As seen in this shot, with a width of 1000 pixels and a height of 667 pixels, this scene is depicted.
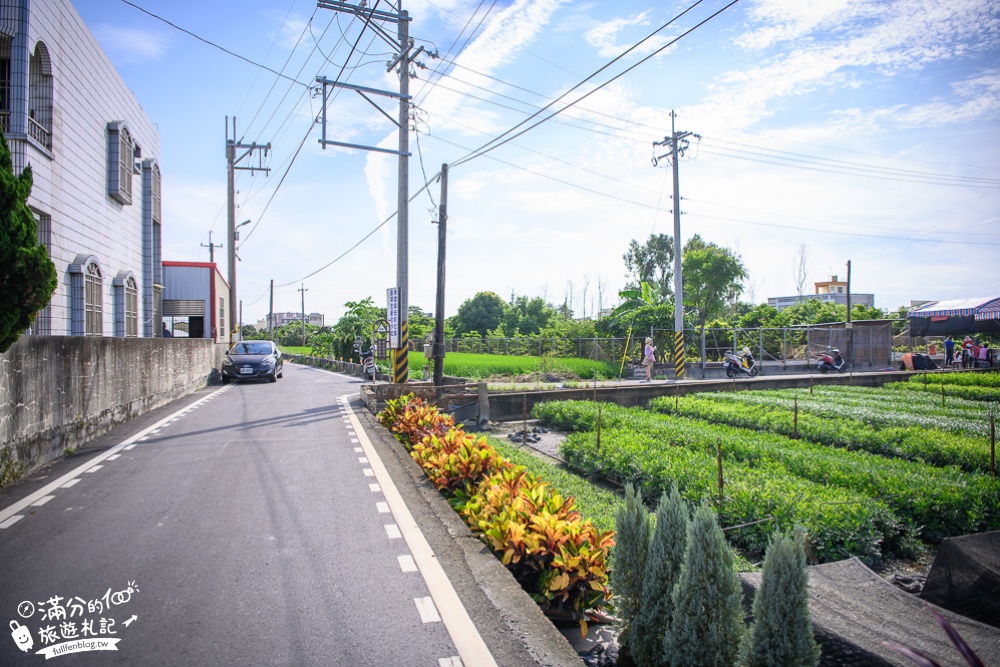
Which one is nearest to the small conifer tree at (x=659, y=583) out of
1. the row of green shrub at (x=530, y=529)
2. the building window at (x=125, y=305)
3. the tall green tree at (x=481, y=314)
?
the row of green shrub at (x=530, y=529)

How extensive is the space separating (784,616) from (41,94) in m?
17.6

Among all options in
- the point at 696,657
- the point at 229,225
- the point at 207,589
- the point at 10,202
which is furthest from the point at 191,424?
the point at 229,225

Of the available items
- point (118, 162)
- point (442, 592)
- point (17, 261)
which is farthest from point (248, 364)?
point (442, 592)

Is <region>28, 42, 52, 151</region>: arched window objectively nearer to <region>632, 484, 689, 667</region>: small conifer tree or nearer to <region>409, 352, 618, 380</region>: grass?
<region>632, 484, 689, 667</region>: small conifer tree

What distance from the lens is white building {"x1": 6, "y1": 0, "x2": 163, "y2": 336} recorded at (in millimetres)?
12812

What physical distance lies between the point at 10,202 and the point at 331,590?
5.38 m

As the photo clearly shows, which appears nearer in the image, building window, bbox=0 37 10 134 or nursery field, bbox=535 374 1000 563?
nursery field, bbox=535 374 1000 563

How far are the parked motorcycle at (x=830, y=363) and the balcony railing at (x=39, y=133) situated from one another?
98.7 feet

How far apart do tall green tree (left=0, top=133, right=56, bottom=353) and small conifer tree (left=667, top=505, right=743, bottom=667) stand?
23.1 feet

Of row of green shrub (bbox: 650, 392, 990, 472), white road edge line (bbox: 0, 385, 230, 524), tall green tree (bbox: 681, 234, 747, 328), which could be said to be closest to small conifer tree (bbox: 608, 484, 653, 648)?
white road edge line (bbox: 0, 385, 230, 524)

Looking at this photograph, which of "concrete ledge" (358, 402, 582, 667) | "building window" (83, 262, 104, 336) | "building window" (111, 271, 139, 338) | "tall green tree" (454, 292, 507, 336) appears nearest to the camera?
"concrete ledge" (358, 402, 582, 667)

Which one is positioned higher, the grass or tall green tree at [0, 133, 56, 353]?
tall green tree at [0, 133, 56, 353]

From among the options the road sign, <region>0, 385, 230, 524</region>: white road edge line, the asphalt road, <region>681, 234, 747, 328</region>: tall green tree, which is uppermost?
<region>681, 234, 747, 328</region>: tall green tree

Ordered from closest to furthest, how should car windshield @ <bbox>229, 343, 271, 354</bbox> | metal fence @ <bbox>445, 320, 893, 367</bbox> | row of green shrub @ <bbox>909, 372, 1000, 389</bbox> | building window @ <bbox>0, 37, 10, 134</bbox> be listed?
1. building window @ <bbox>0, 37, 10, 134</bbox>
2. row of green shrub @ <bbox>909, 372, 1000, 389</bbox>
3. car windshield @ <bbox>229, 343, 271, 354</bbox>
4. metal fence @ <bbox>445, 320, 893, 367</bbox>
